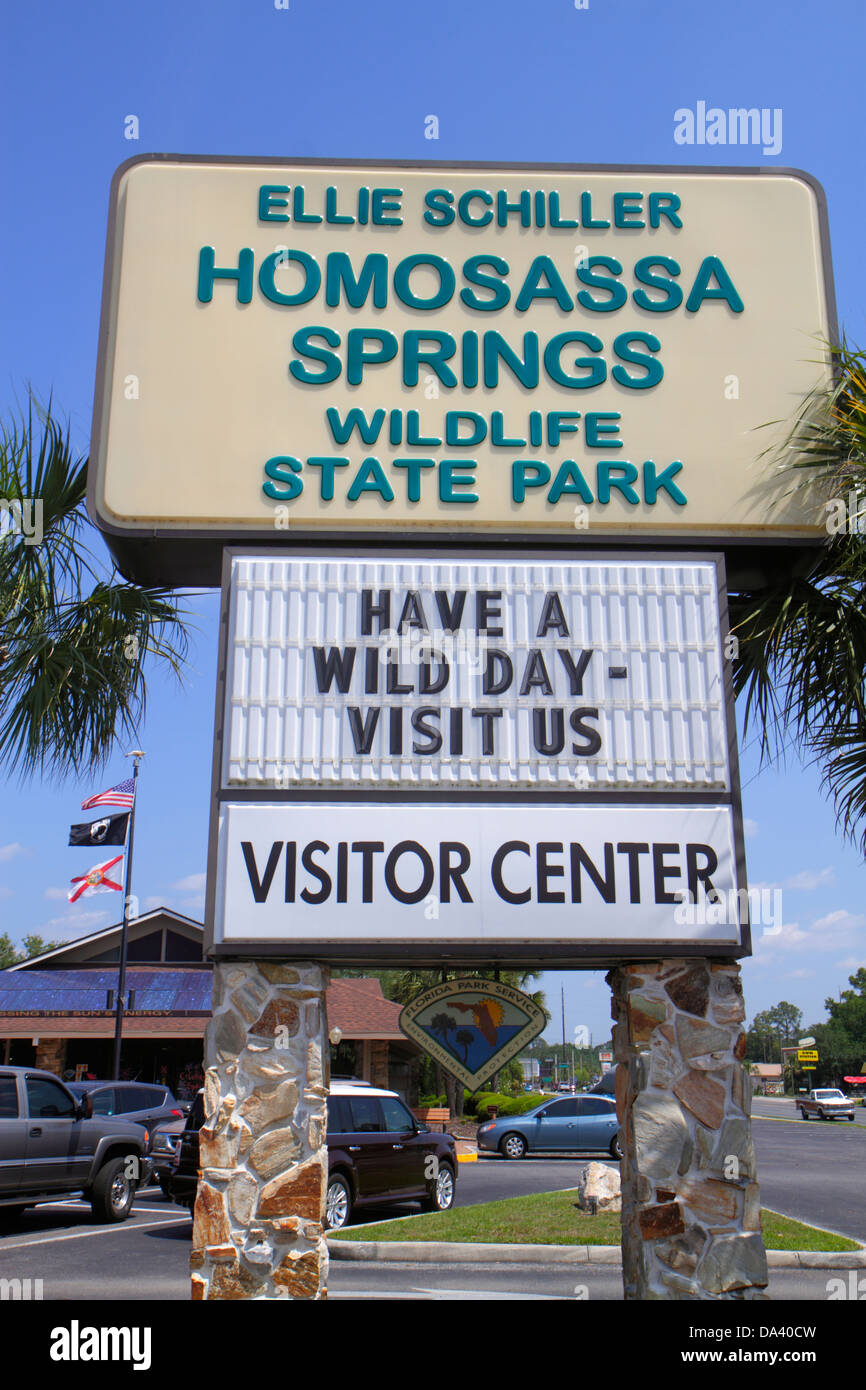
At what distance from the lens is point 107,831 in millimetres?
25391

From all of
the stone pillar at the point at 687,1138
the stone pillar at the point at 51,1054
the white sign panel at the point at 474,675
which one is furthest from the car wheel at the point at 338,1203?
the stone pillar at the point at 51,1054

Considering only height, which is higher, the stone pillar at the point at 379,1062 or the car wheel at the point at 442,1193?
the stone pillar at the point at 379,1062

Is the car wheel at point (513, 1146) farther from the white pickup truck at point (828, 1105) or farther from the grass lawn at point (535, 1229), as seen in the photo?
the white pickup truck at point (828, 1105)

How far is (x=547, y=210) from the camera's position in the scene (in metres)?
8.48

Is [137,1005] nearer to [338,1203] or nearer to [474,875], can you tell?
[338,1203]

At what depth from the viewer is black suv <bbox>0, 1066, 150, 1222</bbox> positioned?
1297cm

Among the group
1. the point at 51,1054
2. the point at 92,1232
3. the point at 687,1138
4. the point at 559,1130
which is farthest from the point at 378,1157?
the point at 51,1054

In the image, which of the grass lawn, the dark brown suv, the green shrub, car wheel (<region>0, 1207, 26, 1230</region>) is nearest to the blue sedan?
the green shrub

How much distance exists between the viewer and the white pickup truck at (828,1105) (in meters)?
48.7

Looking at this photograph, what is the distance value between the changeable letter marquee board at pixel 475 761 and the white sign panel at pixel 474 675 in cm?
1

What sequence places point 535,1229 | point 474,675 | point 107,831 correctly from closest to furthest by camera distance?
point 474,675, point 535,1229, point 107,831

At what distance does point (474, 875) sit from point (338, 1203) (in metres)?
7.62
